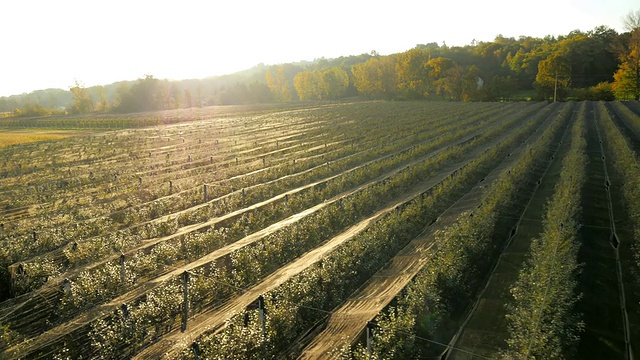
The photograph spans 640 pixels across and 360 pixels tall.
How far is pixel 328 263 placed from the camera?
11984 mm

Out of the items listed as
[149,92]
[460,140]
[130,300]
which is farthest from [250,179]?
[149,92]

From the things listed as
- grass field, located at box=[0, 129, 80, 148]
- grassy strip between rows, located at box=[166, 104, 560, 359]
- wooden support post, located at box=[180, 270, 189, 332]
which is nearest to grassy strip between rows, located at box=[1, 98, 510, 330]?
wooden support post, located at box=[180, 270, 189, 332]

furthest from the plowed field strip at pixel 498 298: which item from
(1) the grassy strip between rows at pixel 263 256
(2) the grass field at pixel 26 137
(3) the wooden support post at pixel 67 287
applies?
(2) the grass field at pixel 26 137

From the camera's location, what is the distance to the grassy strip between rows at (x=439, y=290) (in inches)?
334

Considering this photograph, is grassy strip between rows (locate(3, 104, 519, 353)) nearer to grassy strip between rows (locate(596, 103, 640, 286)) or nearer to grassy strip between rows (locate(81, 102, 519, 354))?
grassy strip between rows (locate(81, 102, 519, 354))

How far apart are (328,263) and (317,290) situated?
4.21ft

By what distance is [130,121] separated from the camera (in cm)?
7712

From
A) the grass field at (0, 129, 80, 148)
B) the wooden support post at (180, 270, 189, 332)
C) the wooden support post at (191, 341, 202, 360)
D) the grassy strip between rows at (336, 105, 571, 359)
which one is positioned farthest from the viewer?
the grass field at (0, 129, 80, 148)

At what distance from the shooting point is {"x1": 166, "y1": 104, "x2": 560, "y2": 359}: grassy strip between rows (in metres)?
8.64

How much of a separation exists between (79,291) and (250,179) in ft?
44.3

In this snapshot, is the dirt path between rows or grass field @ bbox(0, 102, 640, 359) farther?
the dirt path between rows

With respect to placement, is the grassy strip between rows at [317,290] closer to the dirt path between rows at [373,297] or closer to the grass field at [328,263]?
the grass field at [328,263]

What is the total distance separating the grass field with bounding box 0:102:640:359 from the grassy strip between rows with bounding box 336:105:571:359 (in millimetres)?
57

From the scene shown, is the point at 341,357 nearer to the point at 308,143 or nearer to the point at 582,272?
the point at 582,272
